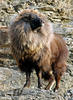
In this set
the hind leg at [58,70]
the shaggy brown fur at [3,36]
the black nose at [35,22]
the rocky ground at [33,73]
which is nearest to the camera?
the rocky ground at [33,73]

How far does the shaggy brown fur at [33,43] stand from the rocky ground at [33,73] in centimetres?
64

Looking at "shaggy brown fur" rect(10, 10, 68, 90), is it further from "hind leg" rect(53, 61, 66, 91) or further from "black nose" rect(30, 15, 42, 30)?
"hind leg" rect(53, 61, 66, 91)

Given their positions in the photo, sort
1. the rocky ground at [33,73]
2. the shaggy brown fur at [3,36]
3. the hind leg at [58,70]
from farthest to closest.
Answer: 1. the shaggy brown fur at [3,36]
2. the hind leg at [58,70]
3. the rocky ground at [33,73]

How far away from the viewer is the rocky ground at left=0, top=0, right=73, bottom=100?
6.58 metres

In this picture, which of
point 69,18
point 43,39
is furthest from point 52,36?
point 69,18

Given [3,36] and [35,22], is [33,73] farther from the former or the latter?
[35,22]

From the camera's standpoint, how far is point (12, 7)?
1285 cm

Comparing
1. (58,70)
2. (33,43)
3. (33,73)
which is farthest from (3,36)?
(33,43)

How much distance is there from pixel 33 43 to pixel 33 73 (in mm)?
2646

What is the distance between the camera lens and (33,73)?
33.4 feet

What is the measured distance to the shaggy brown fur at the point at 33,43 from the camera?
300 inches

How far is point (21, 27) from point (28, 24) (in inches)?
7.4

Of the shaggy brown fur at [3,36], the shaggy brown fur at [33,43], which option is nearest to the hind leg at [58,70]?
the shaggy brown fur at [33,43]

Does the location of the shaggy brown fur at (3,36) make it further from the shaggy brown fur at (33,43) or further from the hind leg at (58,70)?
the hind leg at (58,70)
